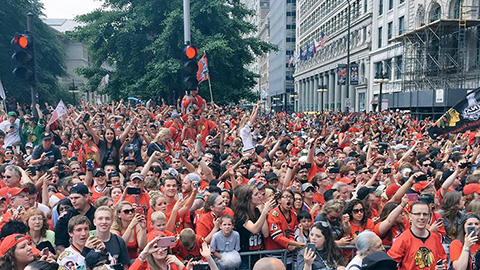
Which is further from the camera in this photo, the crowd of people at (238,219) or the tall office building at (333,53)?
the tall office building at (333,53)

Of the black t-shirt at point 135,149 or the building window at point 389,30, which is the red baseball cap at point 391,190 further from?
the building window at point 389,30

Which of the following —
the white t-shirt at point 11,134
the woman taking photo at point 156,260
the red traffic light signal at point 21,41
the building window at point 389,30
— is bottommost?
the woman taking photo at point 156,260

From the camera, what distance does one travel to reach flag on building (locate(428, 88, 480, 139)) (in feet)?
33.2

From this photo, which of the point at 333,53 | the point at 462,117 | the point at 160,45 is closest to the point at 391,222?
the point at 462,117

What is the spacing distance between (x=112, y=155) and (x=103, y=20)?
75.1 ft

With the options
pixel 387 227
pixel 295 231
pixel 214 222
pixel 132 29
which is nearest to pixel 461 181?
pixel 387 227

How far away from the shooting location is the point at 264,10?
459 ft

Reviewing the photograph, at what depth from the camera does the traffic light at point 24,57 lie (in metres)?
9.16

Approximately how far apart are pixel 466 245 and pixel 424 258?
44 centimetres

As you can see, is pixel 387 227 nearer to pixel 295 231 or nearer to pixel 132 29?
pixel 295 231

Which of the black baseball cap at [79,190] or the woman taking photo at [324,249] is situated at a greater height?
the black baseball cap at [79,190]

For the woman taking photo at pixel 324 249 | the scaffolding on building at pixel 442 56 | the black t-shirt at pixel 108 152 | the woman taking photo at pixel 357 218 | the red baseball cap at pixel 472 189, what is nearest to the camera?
the woman taking photo at pixel 324 249

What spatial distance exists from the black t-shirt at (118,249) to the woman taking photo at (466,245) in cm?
351

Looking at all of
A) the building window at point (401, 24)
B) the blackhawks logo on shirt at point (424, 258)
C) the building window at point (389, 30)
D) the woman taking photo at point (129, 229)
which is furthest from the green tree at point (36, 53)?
the blackhawks logo on shirt at point (424, 258)
